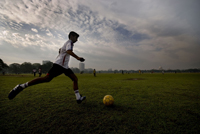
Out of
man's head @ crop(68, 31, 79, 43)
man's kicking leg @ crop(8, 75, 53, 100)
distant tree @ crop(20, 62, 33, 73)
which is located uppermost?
Answer: distant tree @ crop(20, 62, 33, 73)

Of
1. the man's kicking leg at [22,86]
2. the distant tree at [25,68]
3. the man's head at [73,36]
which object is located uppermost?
the distant tree at [25,68]

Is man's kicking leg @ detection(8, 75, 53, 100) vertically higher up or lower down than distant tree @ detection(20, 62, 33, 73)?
lower down

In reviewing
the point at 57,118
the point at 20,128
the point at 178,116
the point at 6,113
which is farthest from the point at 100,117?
the point at 6,113

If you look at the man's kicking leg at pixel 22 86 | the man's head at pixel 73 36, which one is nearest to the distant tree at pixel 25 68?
the man's kicking leg at pixel 22 86

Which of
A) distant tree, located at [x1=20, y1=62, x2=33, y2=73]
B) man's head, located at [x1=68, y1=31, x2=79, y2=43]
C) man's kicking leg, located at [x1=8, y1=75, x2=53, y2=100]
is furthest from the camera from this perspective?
distant tree, located at [x1=20, y1=62, x2=33, y2=73]

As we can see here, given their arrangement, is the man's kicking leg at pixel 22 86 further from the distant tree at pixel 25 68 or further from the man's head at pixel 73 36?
the distant tree at pixel 25 68

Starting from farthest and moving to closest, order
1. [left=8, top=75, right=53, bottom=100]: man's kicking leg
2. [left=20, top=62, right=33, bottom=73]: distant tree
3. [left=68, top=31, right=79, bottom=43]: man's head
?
[left=20, top=62, right=33, bottom=73]: distant tree, [left=68, top=31, right=79, bottom=43]: man's head, [left=8, top=75, right=53, bottom=100]: man's kicking leg

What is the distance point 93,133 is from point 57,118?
112cm

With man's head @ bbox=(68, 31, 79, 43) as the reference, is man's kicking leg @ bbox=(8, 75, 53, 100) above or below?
below

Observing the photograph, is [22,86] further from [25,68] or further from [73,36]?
[25,68]

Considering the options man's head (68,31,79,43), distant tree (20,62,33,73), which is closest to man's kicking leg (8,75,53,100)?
man's head (68,31,79,43)

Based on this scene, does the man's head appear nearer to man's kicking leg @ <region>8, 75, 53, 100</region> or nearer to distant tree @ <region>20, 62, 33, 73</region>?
man's kicking leg @ <region>8, 75, 53, 100</region>

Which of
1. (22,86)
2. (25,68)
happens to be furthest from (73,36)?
(25,68)

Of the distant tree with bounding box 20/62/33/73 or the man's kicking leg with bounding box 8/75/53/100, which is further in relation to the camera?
the distant tree with bounding box 20/62/33/73
